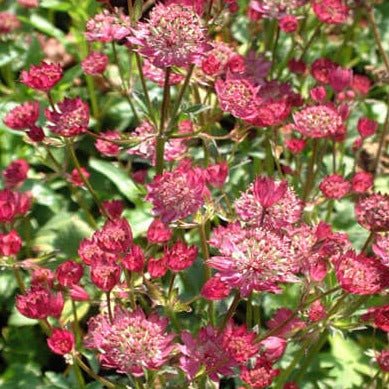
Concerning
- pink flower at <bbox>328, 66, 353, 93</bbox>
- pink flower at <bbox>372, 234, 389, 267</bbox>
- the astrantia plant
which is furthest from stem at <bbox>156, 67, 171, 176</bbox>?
pink flower at <bbox>328, 66, 353, 93</bbox>

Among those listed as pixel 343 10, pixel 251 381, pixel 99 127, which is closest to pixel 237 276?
pixel 251 381

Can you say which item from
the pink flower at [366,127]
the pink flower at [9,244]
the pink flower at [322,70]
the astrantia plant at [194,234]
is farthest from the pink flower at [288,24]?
the pink flower at [9,244]

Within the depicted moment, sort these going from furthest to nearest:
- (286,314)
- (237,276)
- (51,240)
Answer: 1. (51,240)
2. (286,314)
3. (237,276)

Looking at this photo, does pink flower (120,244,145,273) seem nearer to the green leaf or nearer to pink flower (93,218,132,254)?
pink flower (93,218,132,254)

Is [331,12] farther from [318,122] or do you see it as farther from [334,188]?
[334,188]

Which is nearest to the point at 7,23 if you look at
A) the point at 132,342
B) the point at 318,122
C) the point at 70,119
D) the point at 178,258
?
the point at 70,119

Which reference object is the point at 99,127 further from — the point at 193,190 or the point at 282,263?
the point at 282,263
